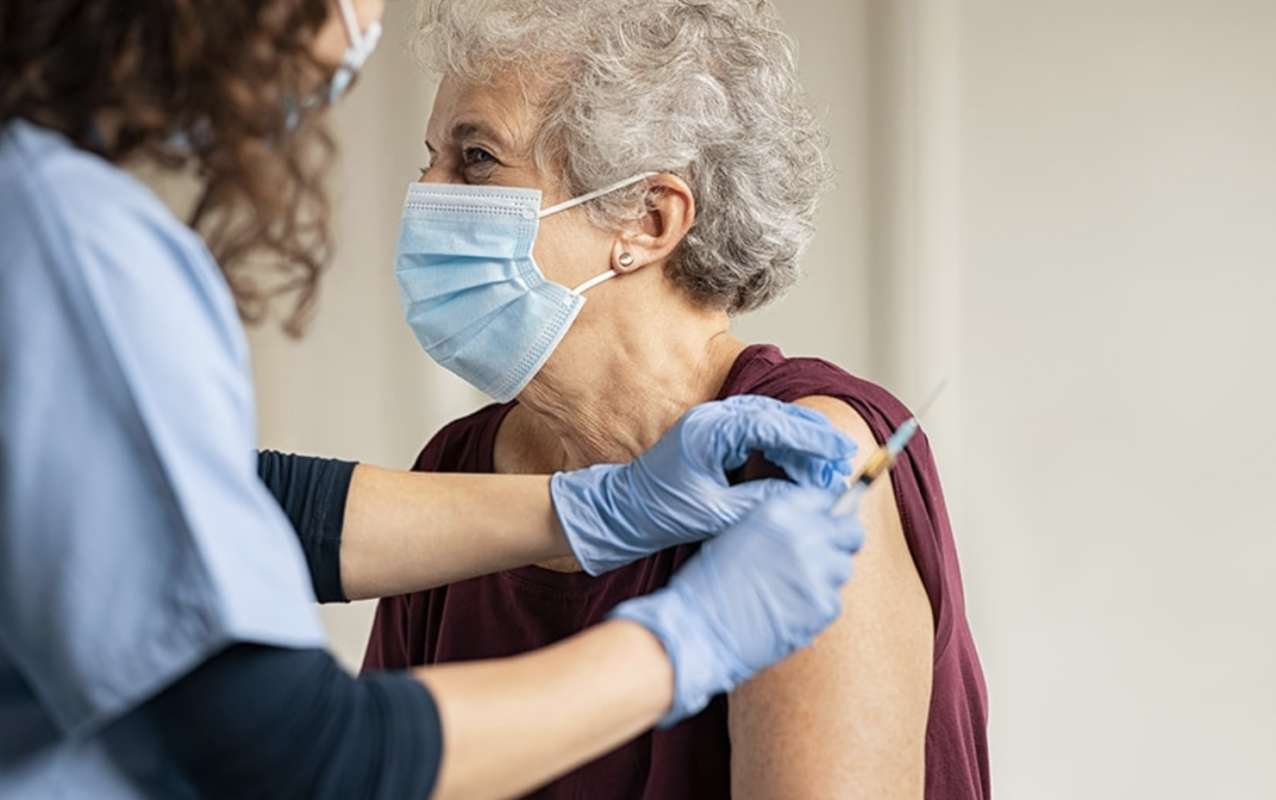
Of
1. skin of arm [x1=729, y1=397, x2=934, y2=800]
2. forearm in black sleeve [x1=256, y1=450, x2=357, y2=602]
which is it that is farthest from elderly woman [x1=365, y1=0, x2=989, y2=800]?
forearm in black sleeve [x1=256, y1=450, x2=357, y2=602]

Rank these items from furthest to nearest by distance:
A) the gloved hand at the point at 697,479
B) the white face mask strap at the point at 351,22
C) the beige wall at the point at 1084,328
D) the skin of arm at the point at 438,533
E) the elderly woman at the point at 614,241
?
the beige wall at the point at 1084,328 → the elderly woman at the point at 614,241 → the skin of arm at the point at 438,533 → the gloved hand at the point at 697,479 → the white face mask strap at the point at 351,22

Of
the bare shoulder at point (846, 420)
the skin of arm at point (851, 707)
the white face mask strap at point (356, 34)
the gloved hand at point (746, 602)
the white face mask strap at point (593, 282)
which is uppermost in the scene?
the white face mask strap at point (356, 34)

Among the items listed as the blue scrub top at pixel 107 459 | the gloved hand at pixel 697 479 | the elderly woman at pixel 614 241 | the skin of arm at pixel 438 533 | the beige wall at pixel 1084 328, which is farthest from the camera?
the beige wall at pixel 1084 328

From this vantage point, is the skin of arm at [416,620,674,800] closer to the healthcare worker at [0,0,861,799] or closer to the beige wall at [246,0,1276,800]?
the healthcare worker at [0,0,861,799]

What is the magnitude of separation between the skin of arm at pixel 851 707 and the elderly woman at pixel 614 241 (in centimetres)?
12

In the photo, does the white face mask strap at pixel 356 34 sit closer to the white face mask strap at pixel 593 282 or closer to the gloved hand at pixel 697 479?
the gloved hand at pixel 697 479

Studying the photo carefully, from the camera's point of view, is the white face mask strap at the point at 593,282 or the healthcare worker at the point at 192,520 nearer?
the healthcare worker at the point at 192,520

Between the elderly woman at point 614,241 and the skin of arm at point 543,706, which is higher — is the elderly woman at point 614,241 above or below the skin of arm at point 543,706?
above

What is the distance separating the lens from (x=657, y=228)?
161cm

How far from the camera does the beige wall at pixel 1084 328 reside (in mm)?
2387

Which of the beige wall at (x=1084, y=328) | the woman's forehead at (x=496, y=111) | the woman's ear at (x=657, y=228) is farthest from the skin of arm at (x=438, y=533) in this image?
the beige wall at (x=1084, y=328)

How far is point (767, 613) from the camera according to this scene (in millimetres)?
1045

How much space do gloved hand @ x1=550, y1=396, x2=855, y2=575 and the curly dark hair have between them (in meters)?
0.47

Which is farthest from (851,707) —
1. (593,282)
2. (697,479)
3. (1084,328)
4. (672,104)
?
Result: (1084,328)
